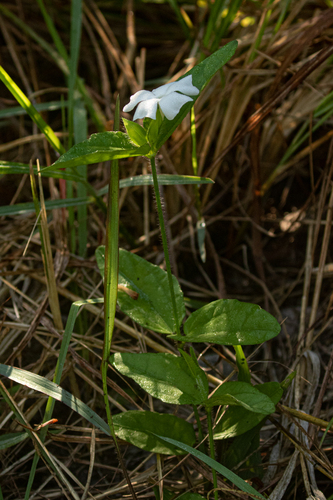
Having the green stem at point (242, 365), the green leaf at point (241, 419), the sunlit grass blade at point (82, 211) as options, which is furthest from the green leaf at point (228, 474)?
the sunlit grass blade at point (82, 211)

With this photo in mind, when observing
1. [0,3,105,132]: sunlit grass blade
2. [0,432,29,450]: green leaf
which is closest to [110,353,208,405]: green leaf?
[0,432,29,450]: green leaf

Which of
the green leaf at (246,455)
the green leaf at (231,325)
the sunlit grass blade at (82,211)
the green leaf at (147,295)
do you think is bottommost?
the green leaf at (246,455)

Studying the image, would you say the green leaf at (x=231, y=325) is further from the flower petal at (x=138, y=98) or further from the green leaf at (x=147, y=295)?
the flower petal at (x=138, y=98)

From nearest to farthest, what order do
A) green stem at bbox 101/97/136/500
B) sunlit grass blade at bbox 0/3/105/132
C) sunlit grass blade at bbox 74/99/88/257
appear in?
green stem at bbox 101/97/136/500
sunlit grass blade at bbox 74/99/88/257
sunlit grass blade at bbox 0/3/105/132

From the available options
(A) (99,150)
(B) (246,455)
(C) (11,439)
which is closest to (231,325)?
(B) (246,455)

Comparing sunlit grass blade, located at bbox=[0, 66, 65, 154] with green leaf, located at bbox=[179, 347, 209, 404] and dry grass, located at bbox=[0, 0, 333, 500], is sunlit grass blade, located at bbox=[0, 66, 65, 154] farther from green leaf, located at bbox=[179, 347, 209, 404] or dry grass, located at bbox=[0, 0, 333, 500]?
green leaf, located at bbox=[179, 347, 209, 404]

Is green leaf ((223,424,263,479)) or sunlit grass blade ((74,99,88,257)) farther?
sunlit grass blade ((74,99,88,257))

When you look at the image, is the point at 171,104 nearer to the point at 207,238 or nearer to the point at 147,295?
the point at 147,295
